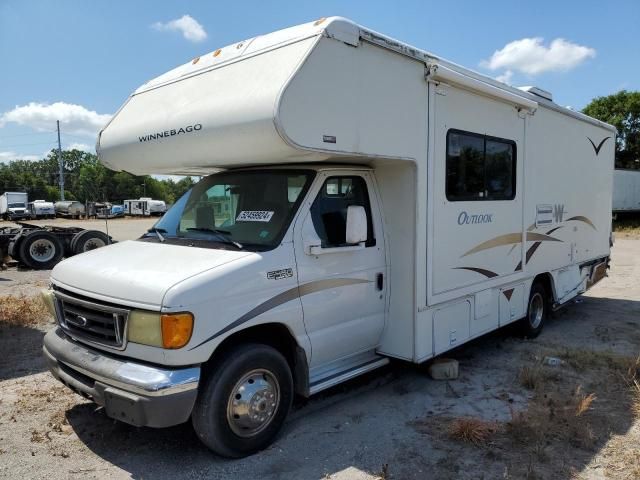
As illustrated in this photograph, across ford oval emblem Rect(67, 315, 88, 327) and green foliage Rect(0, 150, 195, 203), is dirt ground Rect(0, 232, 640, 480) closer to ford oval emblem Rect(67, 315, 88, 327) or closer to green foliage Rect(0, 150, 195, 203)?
ford oval emblem Rect(67, 315, 88, 327)

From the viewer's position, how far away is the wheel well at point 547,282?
23.9ft

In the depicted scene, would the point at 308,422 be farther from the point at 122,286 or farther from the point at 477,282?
the point at 477,282

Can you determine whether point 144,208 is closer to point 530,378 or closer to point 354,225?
point 530,378

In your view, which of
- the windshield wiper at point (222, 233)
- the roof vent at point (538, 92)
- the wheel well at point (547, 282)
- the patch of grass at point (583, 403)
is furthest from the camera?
the wheel well at point (547, 282)

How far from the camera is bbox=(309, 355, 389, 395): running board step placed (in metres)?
4.33

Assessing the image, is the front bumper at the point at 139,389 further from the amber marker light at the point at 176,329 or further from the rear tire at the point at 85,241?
the rear tire at the point at 85,241

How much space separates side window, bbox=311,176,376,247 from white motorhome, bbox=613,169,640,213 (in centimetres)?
2850

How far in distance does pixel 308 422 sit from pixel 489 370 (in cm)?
242

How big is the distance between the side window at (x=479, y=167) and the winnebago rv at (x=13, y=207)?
51.7 m

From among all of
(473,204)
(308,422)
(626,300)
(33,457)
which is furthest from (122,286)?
(626,300)

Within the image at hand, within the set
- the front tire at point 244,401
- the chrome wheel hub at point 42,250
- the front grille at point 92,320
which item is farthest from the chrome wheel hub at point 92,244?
the front tire at point 244,401

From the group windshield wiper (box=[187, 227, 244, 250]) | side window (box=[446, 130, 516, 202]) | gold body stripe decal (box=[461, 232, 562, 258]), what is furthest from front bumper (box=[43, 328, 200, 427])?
gold body stripe decal (box=[461, 232, 562, 258])

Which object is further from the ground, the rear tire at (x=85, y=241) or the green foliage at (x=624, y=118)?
the green foliage at (x=624, y=118)

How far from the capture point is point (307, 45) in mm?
3873
